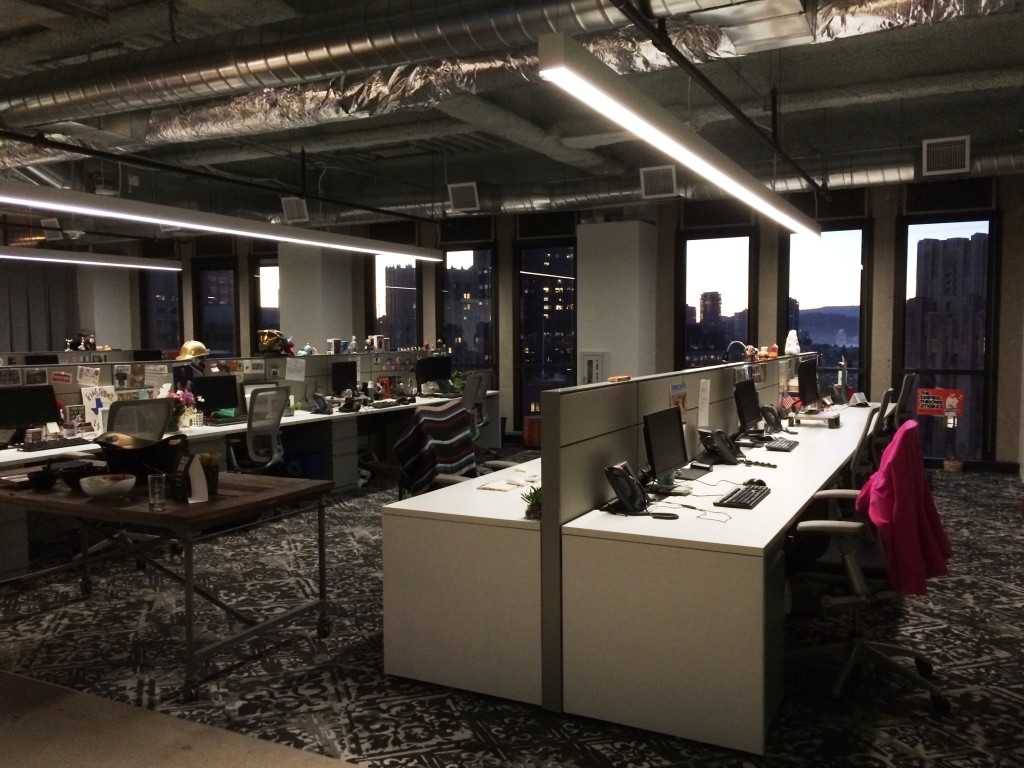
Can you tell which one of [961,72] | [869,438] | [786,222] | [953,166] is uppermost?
[961,72]

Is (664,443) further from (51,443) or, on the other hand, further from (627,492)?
(51,443)

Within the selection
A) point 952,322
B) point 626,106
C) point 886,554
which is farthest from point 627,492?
point 952,322

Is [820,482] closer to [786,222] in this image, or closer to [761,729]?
[761,729]

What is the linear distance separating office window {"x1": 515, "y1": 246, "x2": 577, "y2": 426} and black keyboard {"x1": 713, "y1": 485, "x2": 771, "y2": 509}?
645 centimetres

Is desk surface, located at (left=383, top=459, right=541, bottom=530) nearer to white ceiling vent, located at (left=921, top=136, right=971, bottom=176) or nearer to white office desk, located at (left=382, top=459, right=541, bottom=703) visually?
white office desk, located at (left=382, top=459, right=541, bottom=703)

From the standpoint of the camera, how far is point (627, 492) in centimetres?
292

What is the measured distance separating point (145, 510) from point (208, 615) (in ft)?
3.55

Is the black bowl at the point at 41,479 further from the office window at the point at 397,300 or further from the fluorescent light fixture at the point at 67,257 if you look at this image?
the office window at the point at 397,300

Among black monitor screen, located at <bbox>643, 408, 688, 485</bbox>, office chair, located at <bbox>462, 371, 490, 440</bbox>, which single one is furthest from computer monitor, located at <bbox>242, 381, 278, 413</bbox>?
black monitor screen, located at <bbox>643, 408, 688, 485</bbox>

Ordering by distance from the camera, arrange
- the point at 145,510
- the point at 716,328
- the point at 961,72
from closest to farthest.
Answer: the point at 145,510, the point at 961,72, the point at 716,328

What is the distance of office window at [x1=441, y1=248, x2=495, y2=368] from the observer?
1008 centimetres

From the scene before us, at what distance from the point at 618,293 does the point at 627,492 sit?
602 cm

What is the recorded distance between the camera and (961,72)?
5.50 metres

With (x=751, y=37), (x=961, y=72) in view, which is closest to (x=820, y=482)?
(x=751, y=37)
